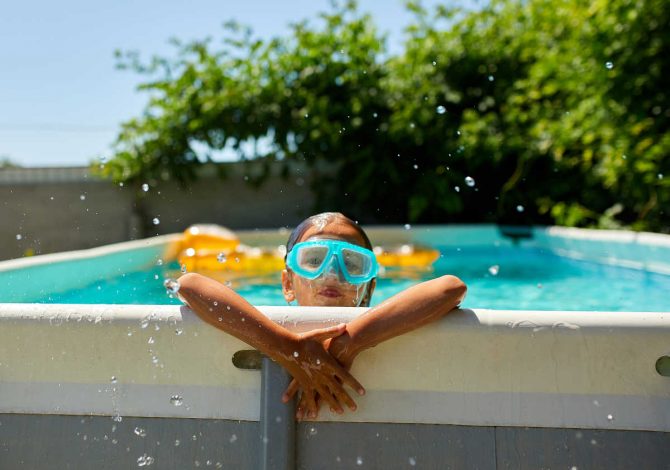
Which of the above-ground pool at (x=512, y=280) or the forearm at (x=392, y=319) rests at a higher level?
the forearm at (x=392, y=319)

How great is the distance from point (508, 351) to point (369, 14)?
27.7 feet

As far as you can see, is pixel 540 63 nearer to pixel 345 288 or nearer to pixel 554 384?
pixel 345 288

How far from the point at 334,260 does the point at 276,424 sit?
2.44 feet

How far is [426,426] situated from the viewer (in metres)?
1.56

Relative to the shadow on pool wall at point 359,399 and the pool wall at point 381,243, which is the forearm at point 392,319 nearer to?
the shadow on pool wall at point 359,399

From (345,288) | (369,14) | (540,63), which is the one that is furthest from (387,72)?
(345,288)

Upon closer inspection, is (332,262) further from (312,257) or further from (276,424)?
(276,424)

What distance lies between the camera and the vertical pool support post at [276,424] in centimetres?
154

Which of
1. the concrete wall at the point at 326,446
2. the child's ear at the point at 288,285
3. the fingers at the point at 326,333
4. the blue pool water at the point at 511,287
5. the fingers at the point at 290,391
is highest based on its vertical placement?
the fingers at the point at 326,333

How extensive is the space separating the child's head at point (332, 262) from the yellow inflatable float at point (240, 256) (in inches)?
134

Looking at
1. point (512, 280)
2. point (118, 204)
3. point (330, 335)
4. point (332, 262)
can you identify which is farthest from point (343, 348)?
point (118, 204)

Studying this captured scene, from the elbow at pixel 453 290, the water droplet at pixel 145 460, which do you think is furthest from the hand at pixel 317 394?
the water droplet at pixel 145 460

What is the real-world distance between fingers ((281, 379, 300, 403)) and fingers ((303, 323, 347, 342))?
0.35 feet

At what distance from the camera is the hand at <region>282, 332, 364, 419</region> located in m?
1.51
